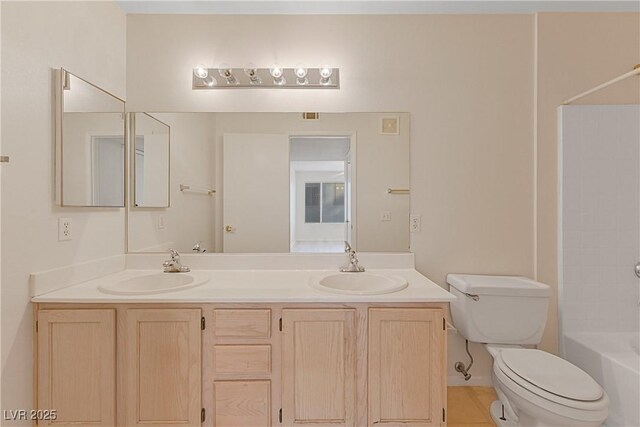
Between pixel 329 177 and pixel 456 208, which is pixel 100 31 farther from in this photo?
pixel 456 208

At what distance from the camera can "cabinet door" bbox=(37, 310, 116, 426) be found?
4.77 feet

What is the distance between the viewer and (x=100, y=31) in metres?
1.85

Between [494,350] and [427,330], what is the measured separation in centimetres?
61

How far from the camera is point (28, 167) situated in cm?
142

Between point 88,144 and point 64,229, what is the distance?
18.1 inches

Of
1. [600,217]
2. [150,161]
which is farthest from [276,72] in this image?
[600,217]

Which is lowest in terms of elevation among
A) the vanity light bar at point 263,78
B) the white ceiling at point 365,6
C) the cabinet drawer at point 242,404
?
the cabinet drawer at point 242,404

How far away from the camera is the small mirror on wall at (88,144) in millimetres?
1562

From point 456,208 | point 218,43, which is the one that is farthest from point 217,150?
point 456,208

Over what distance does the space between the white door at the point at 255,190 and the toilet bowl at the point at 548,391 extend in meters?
1.35

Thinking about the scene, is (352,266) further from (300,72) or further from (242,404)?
(300,72)

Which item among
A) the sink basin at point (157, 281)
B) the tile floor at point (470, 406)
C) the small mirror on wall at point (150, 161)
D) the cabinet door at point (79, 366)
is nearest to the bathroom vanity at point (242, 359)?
the cabinet door at point (79, 366)

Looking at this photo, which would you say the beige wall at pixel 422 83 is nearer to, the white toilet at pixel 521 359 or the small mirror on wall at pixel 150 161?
the small mirror on wall at pixel 150 161

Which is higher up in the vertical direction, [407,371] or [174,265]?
[174,265]
